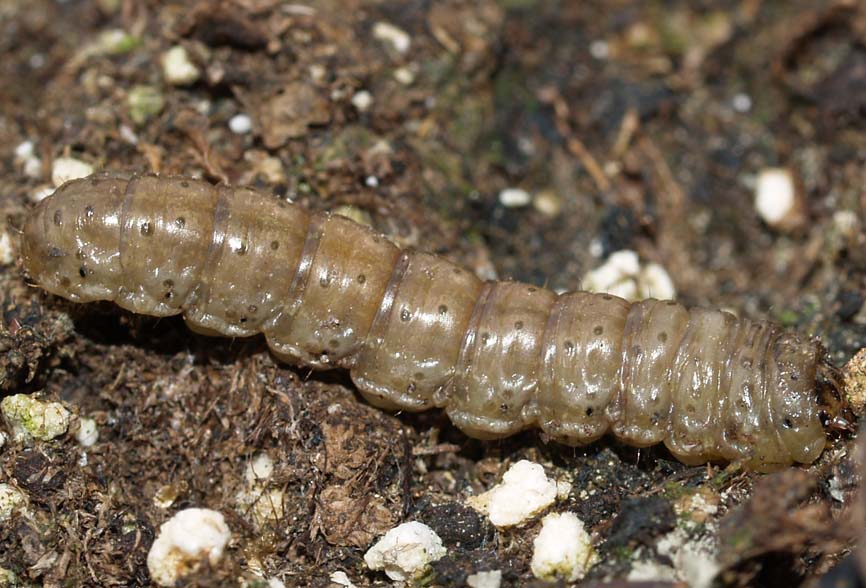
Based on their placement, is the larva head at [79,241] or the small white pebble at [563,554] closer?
the small white pebble at [563,554]

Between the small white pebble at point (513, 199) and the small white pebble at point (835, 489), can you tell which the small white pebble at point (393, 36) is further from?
the small white pebble at point (835, 489)

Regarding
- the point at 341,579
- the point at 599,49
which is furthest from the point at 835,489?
the point at 599,49

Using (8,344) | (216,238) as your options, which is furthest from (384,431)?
(8,344)

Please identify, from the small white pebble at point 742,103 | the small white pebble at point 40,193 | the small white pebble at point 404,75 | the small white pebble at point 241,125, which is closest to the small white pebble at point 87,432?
the small white pebble at point 40,193

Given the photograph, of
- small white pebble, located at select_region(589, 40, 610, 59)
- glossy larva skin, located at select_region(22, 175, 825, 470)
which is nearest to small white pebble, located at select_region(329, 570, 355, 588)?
glossy larva skin, located at select_region(22, 175, 825, 470)

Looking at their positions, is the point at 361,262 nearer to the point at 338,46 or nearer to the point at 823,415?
the point at 338,46

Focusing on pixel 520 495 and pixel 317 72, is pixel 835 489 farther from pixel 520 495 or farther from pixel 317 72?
pixel 317 72
